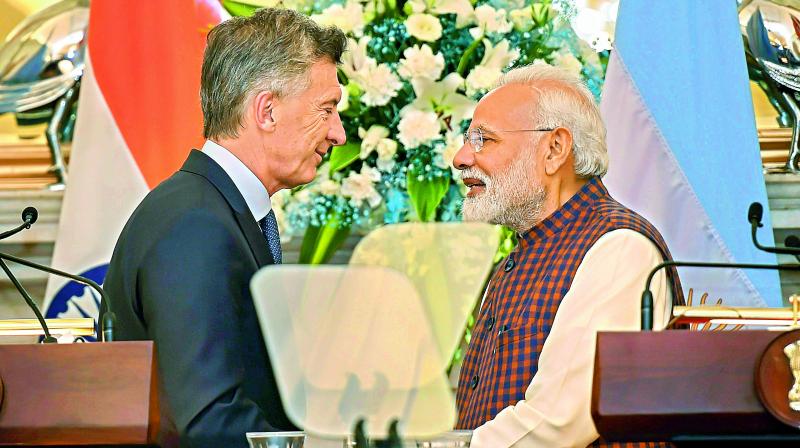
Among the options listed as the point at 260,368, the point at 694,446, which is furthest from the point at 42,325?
the point at 694,446

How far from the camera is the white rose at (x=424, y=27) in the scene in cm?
355

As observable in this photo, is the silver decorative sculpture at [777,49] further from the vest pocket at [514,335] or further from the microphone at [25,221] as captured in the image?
the microphone at [25,221]

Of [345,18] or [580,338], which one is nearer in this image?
[580,338]

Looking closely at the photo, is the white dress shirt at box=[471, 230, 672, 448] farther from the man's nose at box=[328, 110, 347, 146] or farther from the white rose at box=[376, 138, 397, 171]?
the white rose at box=[376, 138, 397, 171]

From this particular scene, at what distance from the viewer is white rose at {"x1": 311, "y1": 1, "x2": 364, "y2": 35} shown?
11.6 ft

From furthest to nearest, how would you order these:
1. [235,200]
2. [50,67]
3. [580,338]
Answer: [50,67], [580,338], [235,200]

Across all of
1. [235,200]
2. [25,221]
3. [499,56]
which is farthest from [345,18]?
[25,221]

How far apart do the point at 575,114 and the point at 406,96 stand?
566mm

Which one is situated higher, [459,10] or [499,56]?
[459,10]

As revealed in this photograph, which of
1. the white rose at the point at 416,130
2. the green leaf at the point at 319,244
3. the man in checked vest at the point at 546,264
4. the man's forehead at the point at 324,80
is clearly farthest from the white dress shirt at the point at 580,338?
the green leaf at the point at 319,244

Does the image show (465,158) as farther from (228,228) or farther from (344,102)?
(228,228)

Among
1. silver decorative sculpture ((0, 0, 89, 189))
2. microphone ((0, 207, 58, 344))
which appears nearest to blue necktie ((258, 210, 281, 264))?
microphone ((0, 207, 58, 344))

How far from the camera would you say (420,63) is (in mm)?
3512

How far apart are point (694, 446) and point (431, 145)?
1805 mm
